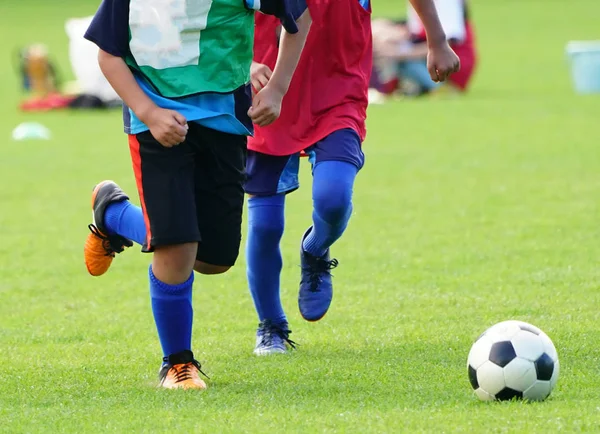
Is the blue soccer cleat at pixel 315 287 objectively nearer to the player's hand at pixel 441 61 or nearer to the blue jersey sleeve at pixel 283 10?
the player's hand at pixel 441 61

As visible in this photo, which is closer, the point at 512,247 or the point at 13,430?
the point at 13,430

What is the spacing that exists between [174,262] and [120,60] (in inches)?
30.9

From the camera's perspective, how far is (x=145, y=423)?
13.1 feet

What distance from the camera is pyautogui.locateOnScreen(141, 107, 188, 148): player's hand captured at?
432cm

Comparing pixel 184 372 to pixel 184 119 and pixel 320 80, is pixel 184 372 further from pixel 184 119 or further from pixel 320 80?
pixel 320 80

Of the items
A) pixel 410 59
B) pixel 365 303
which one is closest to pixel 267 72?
pixel 365 303

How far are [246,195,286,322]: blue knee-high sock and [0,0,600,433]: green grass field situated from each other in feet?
0.68

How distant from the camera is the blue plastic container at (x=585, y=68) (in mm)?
19656

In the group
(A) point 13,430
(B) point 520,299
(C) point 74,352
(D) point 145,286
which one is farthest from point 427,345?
(D) point 145,286

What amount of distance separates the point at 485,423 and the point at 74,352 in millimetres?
2235

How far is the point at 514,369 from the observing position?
4.13 m

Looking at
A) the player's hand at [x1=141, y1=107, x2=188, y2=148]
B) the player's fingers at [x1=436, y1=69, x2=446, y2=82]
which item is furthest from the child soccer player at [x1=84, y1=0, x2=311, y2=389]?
the player's fingers at [x1=436, y1=69, x2=446, y2=82]

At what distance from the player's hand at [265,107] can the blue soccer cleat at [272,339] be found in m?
1.14

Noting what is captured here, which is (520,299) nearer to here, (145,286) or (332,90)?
(332,90)
